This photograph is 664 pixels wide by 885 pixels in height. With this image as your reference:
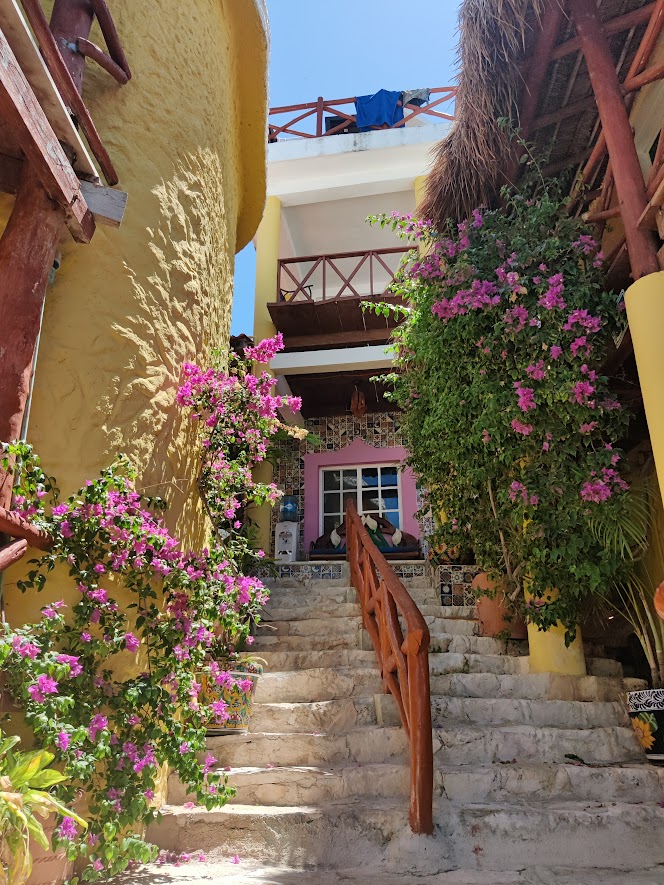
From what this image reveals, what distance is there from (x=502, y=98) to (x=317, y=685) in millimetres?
4112

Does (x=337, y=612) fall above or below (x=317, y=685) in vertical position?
above

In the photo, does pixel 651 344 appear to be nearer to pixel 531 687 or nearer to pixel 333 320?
pixel 531 687

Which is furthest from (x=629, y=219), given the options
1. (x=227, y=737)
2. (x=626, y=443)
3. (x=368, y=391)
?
(x=368, y=391)

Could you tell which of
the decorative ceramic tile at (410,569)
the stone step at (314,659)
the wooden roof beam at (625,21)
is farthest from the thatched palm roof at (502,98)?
the decorative ceramic tile at (410,569)

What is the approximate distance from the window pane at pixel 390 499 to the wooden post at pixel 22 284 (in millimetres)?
7363

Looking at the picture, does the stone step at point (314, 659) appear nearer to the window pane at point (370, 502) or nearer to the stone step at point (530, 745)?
the stone step at point (530, 745)

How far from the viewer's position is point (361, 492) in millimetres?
9828

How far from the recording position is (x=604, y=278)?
4.36 meters

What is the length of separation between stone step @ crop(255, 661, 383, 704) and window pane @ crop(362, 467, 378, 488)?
Result: 573cm

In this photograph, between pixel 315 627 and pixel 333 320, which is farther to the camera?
pixel 333 320

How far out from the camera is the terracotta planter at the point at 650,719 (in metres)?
3.51

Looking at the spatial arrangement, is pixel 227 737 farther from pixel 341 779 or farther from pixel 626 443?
pixel 626 443

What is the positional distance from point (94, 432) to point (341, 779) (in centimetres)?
202

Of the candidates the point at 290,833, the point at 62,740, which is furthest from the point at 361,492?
the point at 62,740
